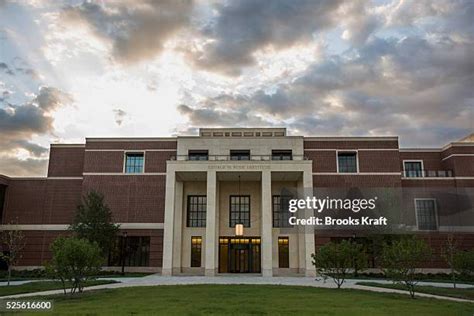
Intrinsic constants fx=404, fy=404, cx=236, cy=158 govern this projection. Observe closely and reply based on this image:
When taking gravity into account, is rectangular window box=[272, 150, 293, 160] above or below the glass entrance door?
above

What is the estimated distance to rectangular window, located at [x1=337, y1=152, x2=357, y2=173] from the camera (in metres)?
34.7

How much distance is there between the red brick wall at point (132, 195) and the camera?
3400 centimetres

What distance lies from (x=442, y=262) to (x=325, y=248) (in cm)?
1744

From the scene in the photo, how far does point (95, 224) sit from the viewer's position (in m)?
29.6

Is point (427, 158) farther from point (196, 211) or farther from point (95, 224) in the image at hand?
point (95, 224)

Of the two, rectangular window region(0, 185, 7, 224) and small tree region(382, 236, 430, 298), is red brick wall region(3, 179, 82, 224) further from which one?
small tree region(382, 236, 430, 298)

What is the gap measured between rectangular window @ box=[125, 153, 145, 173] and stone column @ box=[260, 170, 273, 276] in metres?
11.5

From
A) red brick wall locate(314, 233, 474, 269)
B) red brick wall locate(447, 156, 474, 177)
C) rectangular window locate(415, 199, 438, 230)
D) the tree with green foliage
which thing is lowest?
the tree with green foliage

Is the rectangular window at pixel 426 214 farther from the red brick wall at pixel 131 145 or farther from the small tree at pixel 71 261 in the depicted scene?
the small tree at pixel 71 261

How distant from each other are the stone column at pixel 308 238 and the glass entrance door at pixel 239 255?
4935 millimetres

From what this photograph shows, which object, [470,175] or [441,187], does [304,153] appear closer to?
[441,187]

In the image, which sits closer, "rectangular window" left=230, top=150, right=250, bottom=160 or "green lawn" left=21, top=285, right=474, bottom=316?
"green lawn" left=21, top=285, right=474, bottom=316

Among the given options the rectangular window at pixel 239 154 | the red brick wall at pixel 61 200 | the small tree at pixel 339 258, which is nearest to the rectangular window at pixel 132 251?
the red brick wall at pixel 61 200

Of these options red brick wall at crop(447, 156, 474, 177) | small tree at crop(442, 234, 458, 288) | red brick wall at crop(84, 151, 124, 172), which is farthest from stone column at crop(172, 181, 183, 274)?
red brick wall at crop(447, 156, 474, 177)
